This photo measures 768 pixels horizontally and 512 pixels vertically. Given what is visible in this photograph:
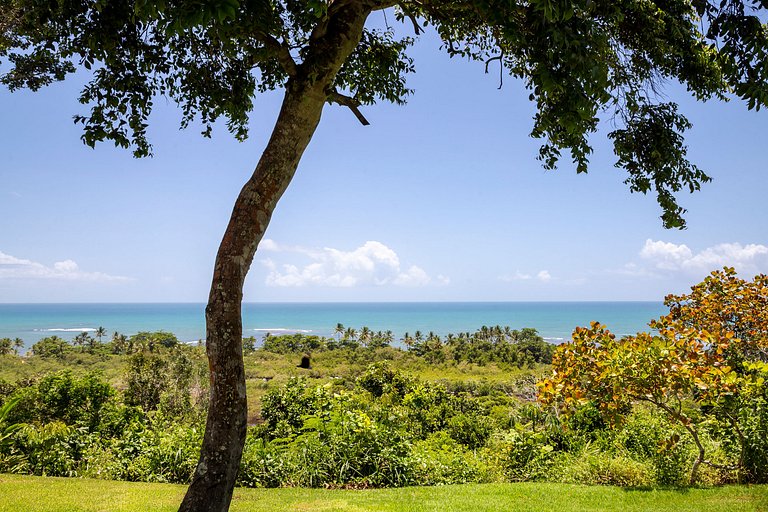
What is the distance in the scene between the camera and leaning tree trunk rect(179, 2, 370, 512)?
9.41ft

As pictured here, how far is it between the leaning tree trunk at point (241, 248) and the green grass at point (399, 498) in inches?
101

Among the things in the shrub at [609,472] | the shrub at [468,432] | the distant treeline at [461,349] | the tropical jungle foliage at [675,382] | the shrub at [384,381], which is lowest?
the distant treeline at [461,349]

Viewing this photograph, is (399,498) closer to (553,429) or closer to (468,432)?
(553,429)

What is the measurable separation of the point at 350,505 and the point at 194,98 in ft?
15.2

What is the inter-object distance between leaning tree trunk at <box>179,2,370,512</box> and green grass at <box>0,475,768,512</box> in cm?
257

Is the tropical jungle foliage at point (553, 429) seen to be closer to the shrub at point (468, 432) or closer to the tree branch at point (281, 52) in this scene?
the shrub at point (468, 432)

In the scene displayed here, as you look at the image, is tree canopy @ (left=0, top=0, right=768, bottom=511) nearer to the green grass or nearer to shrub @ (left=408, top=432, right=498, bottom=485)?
the green grass

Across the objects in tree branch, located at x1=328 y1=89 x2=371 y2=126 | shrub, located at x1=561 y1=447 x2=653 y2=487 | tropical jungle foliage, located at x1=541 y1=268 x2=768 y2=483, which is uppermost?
tree branch, located at x1=328 y1=89 x2=371 y2=126

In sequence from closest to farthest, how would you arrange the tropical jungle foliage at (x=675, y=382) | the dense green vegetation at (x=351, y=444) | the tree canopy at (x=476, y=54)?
1. the tree canopy at (x=476, y=54)
2. the tropical jungle foliage at (x=675, y=382)
3. the dense green vegetation at (x=351, y=444)

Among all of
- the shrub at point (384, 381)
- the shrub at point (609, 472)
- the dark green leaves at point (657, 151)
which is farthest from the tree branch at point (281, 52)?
the shrub at point (384, 381)

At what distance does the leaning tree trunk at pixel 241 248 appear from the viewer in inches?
113

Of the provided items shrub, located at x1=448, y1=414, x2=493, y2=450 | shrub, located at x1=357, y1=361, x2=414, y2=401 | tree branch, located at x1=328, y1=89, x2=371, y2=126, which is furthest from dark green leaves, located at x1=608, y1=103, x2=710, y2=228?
shrub, located at x1=357, y1=361, x2=414, y2=401

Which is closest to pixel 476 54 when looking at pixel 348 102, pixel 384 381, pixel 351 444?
pixel 348 102

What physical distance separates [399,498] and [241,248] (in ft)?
13.9
